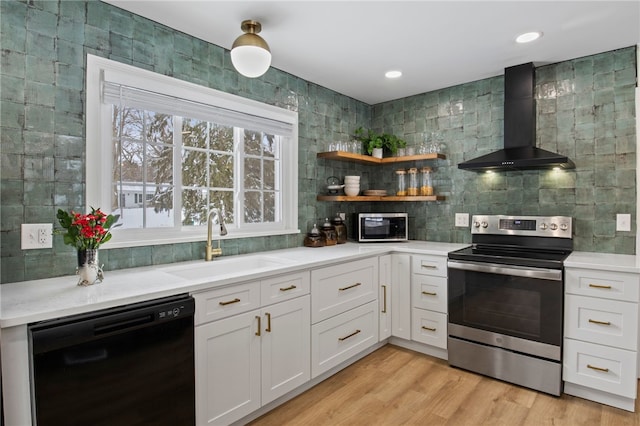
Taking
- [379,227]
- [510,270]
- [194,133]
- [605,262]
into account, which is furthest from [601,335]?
[194,133]

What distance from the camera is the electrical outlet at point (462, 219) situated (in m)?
3.30

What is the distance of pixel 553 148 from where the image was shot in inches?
112

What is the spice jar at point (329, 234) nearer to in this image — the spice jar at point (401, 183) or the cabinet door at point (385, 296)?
the cabinet door at point (385, 296)

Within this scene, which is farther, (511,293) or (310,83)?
(310,83)

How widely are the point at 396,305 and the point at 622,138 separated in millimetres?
2109

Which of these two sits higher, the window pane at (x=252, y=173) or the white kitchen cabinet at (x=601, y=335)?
the window pane at (x=252, y=173)

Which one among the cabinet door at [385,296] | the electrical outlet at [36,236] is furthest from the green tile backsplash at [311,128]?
the cabinet door at [385,296]

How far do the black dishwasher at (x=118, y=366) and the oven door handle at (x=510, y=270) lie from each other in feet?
6.45

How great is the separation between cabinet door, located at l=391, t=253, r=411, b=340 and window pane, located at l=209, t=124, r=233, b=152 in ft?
5.45

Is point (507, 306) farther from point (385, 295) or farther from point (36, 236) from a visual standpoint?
point (36, 236)

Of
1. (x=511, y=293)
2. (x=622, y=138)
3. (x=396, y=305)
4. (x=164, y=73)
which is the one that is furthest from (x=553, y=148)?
(x=164, y=73)

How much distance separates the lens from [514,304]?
2.47 metres

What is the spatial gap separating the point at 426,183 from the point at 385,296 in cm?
121

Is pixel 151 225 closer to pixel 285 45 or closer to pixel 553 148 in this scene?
pixel 285 45
